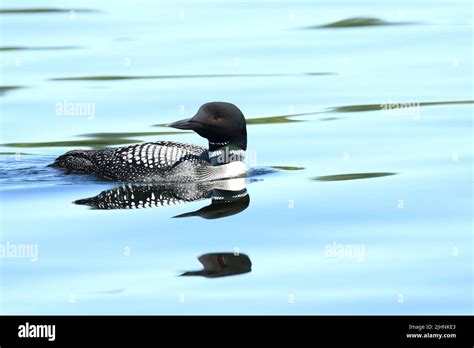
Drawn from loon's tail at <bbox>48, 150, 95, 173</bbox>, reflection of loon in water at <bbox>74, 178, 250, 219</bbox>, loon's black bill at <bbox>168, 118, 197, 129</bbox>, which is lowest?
reflection of loon in water at <bbox>74, 178, 250, 219</bbox>

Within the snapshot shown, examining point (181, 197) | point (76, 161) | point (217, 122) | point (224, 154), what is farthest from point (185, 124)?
point (76, 161)

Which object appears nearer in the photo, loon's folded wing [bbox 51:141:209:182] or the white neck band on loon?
loon's folded wing [bbox 51:141:209:182]

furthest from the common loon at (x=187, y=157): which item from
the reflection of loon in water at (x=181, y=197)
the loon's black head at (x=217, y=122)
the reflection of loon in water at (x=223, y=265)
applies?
the reflection of loon in water at (x=223, y=265)

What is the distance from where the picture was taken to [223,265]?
28.8ft

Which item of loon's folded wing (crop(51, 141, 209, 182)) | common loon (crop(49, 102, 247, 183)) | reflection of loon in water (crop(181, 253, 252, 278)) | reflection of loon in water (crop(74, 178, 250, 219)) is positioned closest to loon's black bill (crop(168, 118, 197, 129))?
common loon (crop(49, 102, 247, 183))

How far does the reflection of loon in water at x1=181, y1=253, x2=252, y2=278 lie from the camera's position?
8.61m

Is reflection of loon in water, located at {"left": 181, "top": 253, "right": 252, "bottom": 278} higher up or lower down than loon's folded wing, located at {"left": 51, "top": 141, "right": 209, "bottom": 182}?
lower down

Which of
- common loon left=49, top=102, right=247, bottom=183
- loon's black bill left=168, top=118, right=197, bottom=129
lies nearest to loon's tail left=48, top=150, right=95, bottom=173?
common loon left=49, top=102, right=247, bottom=183

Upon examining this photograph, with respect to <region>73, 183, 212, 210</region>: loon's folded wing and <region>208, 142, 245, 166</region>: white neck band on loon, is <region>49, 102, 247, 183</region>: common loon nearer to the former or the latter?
<region>208, 142, 245, 166</region>: white neck band on loon

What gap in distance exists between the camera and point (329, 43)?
743 inches

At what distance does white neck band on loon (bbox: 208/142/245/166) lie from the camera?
1180 cm

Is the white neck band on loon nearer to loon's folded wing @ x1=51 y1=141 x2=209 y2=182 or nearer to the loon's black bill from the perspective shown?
loon's folded wing @ x1=51 y1=141 x2=209 y2=182

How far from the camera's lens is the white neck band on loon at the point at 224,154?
11805 mm
